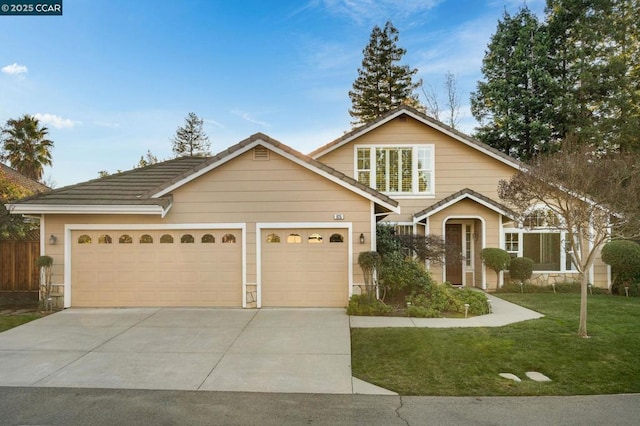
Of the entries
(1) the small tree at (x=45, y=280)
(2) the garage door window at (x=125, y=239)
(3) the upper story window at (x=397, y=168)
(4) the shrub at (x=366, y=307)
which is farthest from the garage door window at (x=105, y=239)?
(3) the upper story window at (x=397, y=168)

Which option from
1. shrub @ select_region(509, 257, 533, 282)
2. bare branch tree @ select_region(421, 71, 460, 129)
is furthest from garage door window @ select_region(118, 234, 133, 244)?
bare branch tree @ select_region(421, 71, 460, 129)

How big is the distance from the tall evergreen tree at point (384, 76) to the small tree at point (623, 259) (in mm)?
22958

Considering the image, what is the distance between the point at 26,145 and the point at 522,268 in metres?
33.9

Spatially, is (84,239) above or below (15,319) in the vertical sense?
above

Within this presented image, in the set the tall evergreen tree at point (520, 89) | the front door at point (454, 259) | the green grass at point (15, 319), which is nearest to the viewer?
the green grass at point (15, 319)

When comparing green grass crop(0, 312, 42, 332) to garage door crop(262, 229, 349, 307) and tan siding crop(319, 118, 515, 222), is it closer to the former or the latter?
garage door crop(262, 229, 349, 307)

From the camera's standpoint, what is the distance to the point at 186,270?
9969mm

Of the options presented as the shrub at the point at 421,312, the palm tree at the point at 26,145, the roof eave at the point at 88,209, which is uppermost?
the palm tree at the point at 26,145

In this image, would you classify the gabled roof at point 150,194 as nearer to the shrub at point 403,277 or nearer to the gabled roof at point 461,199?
the shrub at point 403,277

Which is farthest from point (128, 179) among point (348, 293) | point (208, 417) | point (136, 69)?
point (208, 417)

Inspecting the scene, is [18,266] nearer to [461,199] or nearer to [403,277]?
[403,277]

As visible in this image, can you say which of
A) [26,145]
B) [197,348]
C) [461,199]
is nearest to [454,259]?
[461,199]

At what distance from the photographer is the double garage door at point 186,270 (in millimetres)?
9961

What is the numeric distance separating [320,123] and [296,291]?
1373 cm
